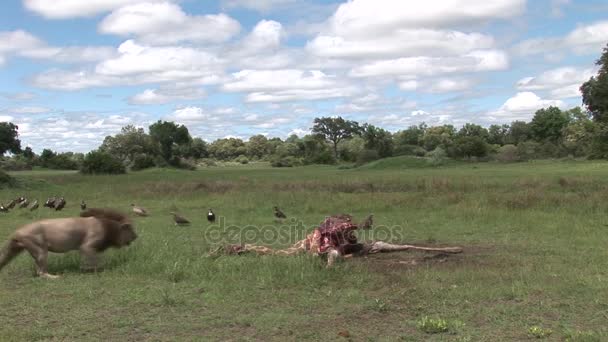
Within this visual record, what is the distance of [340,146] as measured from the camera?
12375 centimetres

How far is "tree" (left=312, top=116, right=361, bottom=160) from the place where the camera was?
119 m

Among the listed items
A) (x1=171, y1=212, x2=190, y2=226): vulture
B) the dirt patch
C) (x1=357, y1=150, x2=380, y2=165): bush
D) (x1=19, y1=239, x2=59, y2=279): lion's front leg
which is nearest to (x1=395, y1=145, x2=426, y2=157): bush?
(x1=357, y1=150, x2=380, y2=165): bush

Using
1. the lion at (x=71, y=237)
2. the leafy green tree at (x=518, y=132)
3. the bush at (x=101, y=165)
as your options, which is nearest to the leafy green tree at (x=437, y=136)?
the leafy green tree at (x=518, y=132)

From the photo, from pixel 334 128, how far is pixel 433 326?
113 metres

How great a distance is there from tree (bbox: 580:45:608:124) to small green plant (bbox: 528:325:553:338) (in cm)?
2636

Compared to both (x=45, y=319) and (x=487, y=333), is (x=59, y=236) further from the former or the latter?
(x=487, y=333)

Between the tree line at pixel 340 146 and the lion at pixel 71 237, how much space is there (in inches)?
1127

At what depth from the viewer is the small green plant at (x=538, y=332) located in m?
6.63

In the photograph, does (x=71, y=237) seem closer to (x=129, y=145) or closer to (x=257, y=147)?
(x=129, y=145)

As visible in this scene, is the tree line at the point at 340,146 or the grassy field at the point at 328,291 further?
the tree line at the point at 340,146

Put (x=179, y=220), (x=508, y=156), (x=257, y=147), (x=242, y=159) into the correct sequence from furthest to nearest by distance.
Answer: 1. (x=257, y=147)
2. (x=242, y=159)
3. (x=508, y=156)
4. (x=179, y=220)

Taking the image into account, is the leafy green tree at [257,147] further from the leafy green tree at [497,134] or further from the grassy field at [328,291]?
the grassy field at [328,291]

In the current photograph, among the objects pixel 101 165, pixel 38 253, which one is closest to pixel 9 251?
pixel 38 253

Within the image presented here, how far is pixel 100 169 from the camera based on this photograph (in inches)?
2633
